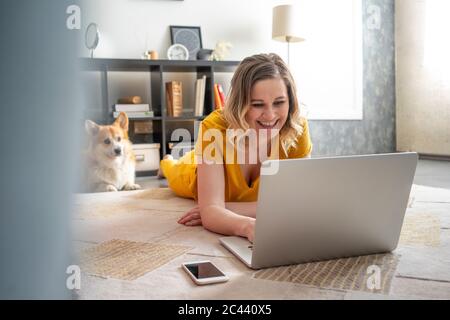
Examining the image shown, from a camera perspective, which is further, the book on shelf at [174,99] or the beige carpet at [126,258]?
the book on shelf at [174,99]

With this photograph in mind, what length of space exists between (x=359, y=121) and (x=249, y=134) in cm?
323

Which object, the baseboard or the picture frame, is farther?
the baseboard

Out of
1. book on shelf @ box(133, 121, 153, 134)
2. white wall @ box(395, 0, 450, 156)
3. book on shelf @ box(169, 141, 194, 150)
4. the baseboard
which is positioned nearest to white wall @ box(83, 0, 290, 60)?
book on shelf @ box(133, 121, 153, 134)

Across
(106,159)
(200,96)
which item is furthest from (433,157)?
(106,159)

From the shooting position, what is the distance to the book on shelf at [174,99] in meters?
3.48

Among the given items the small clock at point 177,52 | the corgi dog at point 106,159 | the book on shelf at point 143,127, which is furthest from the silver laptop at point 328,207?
the small clock at point 177,52

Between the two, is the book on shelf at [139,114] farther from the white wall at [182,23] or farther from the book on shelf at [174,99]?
the white wall at [182,23]

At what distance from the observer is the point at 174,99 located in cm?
348

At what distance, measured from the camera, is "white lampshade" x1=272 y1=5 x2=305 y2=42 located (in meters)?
3.67

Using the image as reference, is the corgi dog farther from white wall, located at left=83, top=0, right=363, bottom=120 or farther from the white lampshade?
the white lampshade

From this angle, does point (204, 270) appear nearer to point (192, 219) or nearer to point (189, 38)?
point (192, 219)

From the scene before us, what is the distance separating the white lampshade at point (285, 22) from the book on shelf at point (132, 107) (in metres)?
1.24

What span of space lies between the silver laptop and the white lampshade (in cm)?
282
